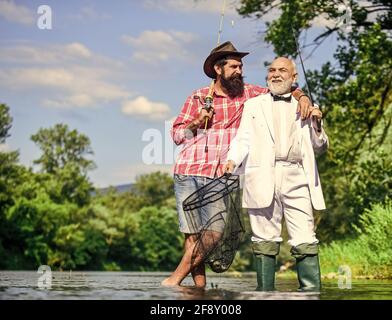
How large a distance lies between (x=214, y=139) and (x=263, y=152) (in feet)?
2.88

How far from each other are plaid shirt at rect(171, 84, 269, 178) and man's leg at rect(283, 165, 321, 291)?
912mm

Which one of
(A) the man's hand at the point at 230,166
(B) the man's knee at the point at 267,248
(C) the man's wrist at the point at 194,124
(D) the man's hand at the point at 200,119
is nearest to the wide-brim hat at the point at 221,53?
(D) the man's hand at the point at 200,119

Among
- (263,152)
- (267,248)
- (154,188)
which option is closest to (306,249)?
(267,248)

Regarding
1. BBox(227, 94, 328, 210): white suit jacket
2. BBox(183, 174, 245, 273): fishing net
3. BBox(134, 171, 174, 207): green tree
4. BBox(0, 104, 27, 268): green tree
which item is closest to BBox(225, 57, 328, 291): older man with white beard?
BBox(227, 94, 328, 210): white suit jacket

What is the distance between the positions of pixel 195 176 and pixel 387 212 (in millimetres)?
7672

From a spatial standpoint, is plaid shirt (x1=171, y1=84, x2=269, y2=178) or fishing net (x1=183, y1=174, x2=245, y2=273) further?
plaid shirt (x1=171, y1=84, x2=269, y2=178)

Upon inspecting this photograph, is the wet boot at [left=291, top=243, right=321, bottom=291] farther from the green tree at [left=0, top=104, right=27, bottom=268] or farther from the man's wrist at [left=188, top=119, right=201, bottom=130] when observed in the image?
the green tree at [left=0, top=104, right=27, bottom=268]

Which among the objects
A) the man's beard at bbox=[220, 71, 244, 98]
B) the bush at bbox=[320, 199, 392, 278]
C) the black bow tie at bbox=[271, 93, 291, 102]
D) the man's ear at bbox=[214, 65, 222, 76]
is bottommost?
the bush at bbox=[320, 199, 392, 278]

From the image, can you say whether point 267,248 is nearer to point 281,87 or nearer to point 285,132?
point 285,132

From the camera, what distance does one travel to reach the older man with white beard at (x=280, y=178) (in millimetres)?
7617

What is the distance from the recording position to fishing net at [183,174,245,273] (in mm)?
8250

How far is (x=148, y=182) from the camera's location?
3644 inches

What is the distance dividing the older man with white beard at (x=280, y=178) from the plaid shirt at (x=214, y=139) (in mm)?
610

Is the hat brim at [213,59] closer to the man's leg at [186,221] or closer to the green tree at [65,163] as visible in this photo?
the man's leg at [186,221]
